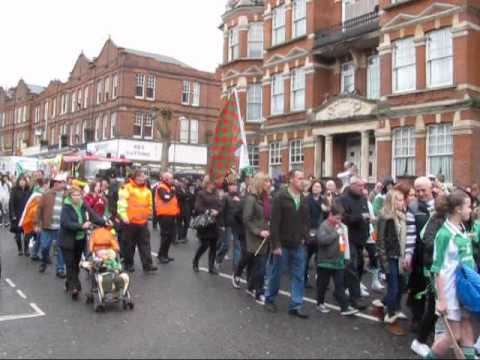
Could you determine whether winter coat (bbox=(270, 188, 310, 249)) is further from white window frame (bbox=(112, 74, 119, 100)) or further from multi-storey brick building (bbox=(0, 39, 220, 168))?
white window frame (bbox=(112, 74, 119, 100))

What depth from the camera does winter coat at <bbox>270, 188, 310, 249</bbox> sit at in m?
7.12

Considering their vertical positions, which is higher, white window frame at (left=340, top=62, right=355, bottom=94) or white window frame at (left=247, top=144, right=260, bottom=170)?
white window frame at (left=340, top=62, right=355, bottom=94)

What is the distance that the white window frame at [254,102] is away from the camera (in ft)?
98.0

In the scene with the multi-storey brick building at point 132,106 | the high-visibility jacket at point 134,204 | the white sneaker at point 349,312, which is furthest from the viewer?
the multi-storey brick building at point 132,106

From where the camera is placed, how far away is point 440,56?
773 inches

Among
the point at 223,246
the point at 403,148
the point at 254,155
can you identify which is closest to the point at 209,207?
the point at 223,246

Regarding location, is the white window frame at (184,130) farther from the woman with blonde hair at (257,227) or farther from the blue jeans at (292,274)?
the blue jeans at (292,274)

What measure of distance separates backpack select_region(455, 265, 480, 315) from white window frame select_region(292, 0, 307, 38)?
73.6ft

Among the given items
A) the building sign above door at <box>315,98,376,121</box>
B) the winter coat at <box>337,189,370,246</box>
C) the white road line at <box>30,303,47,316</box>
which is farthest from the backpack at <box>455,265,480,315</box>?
the building sign above door at <box>315,98,376,121</box>

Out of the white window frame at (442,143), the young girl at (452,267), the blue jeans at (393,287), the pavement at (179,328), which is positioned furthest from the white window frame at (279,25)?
the young girl at (452,267)

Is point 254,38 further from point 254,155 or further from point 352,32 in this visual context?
point 352,32

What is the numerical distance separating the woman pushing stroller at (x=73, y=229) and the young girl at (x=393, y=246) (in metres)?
4.17

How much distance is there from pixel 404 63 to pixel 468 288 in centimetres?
1769

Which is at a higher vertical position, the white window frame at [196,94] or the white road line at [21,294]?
the white window frame at [196,94]
